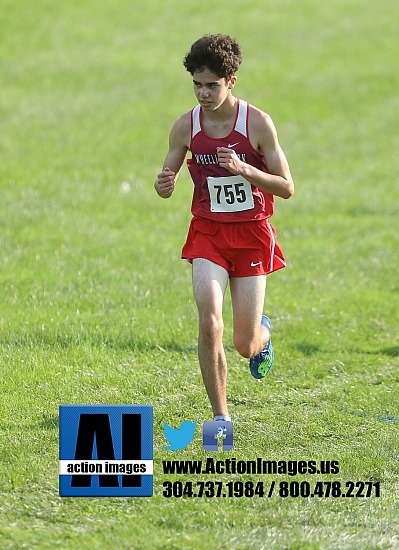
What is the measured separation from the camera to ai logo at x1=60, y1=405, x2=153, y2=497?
545 centimetres

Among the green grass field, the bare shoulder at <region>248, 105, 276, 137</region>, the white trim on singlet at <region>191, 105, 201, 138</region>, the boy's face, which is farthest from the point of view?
the white trim on singlet at <region>191, 105, 201, 138</region>

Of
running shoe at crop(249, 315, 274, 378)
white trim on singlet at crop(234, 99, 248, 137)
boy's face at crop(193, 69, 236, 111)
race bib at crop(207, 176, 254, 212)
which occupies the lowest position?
running shoe at crop(249, 315, 274, 378)

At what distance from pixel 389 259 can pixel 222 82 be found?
6.12 meters

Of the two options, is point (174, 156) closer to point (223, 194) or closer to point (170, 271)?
point (223, 194)

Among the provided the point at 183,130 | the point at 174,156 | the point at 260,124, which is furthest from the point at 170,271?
the point at 260,124

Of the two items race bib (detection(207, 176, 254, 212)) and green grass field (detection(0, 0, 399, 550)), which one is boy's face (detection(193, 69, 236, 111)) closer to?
race bib (detection(207, 176, 254, 212))

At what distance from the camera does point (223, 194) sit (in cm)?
657

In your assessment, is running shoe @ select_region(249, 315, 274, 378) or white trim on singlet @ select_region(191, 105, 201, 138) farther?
running shoe @ select_region(249, 315, 274, 378)

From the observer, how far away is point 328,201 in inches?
581

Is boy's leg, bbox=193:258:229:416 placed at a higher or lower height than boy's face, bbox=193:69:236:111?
lower

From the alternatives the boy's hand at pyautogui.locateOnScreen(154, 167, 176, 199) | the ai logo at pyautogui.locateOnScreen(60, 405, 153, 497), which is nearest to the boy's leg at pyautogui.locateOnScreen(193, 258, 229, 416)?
the boy's hand at pyautogui.locateOnScreen(154, 167, 176, 199)

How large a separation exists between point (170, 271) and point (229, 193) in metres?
4.43

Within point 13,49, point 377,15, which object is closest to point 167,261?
point 13,49

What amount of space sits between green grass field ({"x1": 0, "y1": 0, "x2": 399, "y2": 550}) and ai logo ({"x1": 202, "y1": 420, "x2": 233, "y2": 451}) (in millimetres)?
117
